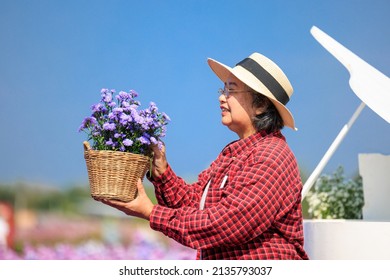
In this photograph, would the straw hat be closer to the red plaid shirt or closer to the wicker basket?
the red plaid shirt

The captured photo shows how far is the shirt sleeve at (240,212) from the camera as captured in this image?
1791 mm

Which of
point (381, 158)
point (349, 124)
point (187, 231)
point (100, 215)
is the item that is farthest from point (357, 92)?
point (100, 215)

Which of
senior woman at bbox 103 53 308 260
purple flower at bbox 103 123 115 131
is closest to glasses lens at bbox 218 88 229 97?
senior woman at bbox 103 53 308 260

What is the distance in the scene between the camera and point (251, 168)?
1849mm

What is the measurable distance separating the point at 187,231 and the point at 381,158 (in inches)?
146

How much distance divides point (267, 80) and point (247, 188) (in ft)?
1.43

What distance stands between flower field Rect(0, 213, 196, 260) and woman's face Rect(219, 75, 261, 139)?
4707 mm

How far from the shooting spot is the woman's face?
205 cm

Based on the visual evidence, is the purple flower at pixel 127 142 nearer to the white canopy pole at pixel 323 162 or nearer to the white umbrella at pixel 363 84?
the white umbrella at pixel 363 84

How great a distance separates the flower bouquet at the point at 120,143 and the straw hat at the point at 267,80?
297 millimetres

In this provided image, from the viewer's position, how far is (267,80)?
2.08m

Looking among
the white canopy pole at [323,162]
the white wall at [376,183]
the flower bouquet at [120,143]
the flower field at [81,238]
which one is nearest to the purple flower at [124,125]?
the flower bouquet at [120,143]

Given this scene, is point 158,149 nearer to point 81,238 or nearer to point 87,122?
point 87,122
